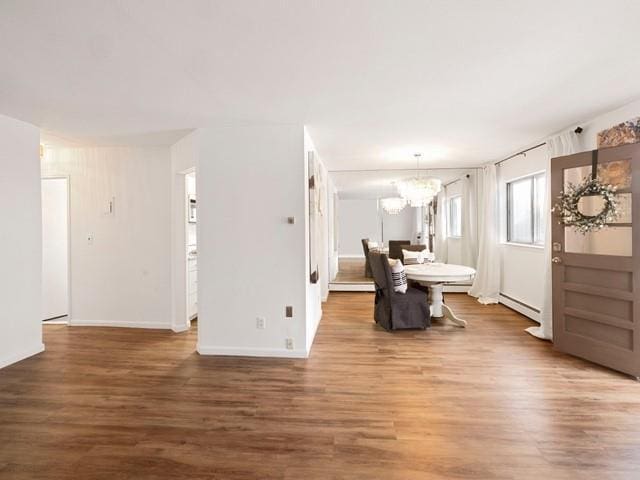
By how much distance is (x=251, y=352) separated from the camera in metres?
3.52

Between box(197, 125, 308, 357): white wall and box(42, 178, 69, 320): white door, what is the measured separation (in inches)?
118

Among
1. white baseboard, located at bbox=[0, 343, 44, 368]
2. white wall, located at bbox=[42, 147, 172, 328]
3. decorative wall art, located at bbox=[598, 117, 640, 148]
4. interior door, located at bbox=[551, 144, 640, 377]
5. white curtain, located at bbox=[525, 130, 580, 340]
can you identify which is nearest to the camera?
interior door, located at bbox=[551, 144, 640, 377]

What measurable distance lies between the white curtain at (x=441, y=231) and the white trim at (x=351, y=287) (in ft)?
4.63

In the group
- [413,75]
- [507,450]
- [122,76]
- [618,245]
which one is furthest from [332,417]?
[618,245]

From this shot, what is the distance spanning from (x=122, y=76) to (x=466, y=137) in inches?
139

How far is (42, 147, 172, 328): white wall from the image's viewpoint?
4520 mm

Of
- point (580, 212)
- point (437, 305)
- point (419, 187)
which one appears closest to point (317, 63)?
point (580, 212)

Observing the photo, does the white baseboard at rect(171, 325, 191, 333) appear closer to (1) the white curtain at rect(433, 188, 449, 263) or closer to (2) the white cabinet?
(2) the white cabinet

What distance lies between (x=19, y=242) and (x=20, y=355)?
111 centimetres

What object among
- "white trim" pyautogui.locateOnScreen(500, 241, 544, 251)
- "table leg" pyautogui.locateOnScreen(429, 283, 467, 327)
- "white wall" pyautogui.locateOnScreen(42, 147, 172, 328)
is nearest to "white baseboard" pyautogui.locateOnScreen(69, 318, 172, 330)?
"white wall" pyautogui.locateOnScreen(42, 147, 172, 328)

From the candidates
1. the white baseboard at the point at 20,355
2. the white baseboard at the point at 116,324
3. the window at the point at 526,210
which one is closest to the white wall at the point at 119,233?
the white baseboard at the point at 116,324

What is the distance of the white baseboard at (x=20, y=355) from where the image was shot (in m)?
3.30

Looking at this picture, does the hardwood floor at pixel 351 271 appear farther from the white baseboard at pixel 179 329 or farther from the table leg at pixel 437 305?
the white baseboard at pixel 179 329

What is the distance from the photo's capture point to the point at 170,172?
14.7 ft
